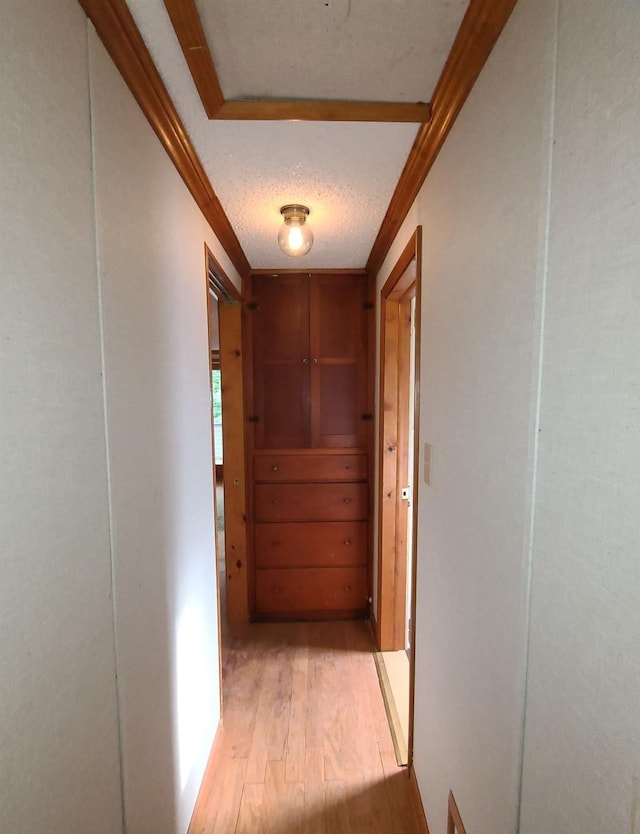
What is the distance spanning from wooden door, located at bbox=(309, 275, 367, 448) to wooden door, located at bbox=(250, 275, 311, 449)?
0.06 meters

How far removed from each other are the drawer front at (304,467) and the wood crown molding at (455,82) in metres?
1.50

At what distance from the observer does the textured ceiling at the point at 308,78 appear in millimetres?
736

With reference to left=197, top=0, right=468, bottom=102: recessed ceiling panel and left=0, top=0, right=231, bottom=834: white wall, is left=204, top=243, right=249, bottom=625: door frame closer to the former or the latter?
left=0, top=0, right=231, bottom=834: white wall

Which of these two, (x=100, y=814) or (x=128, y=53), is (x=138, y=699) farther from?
(x=128, y=53)

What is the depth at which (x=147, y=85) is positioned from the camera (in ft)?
2.77

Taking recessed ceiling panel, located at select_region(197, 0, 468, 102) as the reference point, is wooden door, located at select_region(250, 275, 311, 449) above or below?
below

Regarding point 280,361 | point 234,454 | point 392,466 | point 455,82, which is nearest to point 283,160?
point 455,82

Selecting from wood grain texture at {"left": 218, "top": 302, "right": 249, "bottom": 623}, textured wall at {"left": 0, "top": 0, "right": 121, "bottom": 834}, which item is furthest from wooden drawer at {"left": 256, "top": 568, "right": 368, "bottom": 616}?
textured wall at {"left": 0, "top": 0, "right": 121, "bottom": 834}

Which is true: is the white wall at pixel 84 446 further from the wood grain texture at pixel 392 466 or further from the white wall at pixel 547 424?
the wood grain texture at pixel 392 466

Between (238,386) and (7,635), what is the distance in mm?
1892

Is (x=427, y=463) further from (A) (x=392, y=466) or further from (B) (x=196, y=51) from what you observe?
(B) (x=196, y=51)

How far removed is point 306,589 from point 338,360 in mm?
1545

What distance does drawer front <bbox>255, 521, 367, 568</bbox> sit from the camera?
7.93ft

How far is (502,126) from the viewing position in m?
0.70
